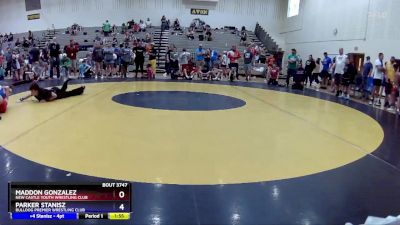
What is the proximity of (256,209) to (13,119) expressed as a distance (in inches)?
192

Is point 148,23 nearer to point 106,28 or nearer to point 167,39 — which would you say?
point 106,28

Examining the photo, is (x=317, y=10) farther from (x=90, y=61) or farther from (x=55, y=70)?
(x=55, y=70)

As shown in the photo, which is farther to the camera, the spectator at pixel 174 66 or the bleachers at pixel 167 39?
the bleachers at pixel 167 39

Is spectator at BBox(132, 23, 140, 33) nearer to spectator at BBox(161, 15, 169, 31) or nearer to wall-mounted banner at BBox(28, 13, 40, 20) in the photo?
spectator at BBox(161, 15, 169, 31)

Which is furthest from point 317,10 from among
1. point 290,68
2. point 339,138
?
point 339,138

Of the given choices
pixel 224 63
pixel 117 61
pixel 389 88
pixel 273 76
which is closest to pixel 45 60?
pixel 117 61

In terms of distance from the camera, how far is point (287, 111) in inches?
297

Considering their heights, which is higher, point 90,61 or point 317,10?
point 317,10

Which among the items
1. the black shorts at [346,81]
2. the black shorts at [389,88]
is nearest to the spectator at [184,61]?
the black shorts at [346,81]
